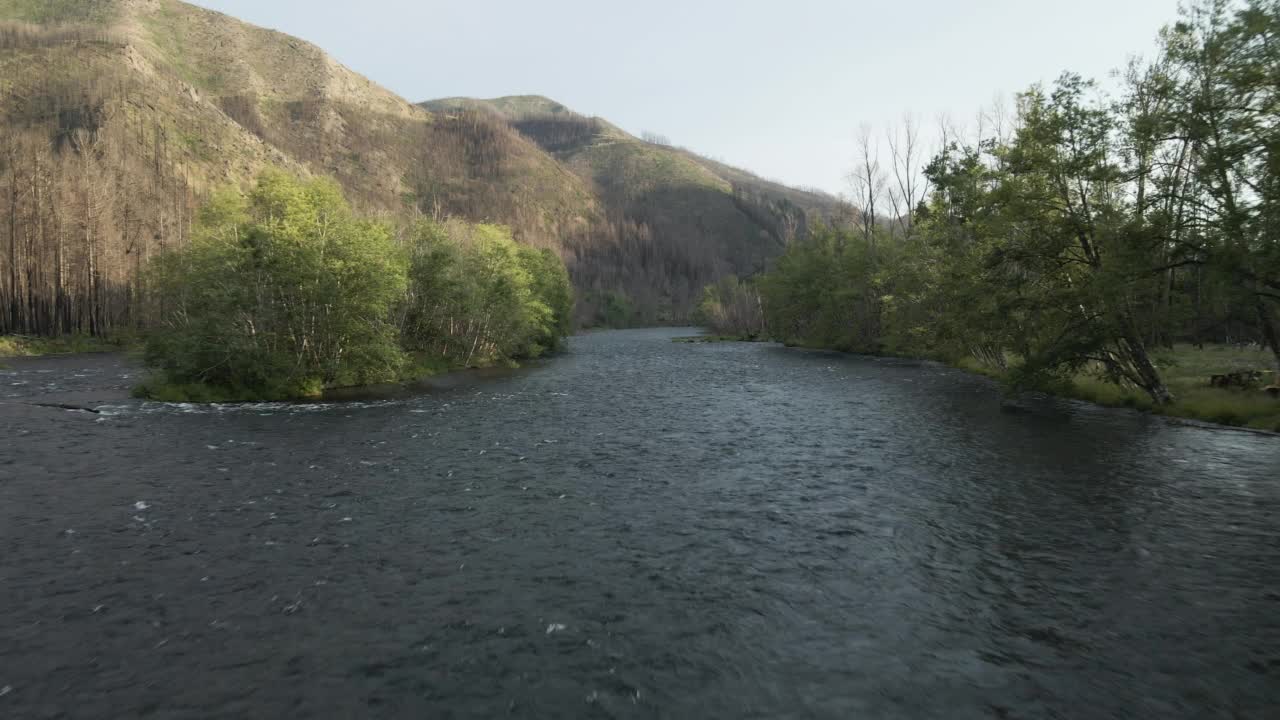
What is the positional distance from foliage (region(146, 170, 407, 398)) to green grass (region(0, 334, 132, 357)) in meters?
41.1

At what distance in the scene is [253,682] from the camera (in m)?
8.90

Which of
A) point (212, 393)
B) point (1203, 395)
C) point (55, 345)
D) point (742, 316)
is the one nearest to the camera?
point (1203, 395)

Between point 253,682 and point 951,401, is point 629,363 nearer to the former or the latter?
point 951,401

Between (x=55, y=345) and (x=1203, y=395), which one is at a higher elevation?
(x=1203, y=395)

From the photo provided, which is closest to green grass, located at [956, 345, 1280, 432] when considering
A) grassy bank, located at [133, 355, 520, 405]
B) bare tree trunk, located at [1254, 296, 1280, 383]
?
bare tree trunk, located at [1254, 296, 1280, 383]

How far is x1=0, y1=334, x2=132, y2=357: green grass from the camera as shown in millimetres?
65688

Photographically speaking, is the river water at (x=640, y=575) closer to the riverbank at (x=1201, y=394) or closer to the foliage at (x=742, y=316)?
the riverbank at (x=1201, y=394)

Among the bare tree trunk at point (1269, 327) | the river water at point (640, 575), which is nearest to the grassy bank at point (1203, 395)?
the bare tree trunk at point (1269, 327)

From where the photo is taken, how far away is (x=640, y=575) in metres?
12.8

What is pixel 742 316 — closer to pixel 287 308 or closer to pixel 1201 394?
pixel 1201 394

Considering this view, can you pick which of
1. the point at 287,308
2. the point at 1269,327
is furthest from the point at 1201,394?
the point at 287,308

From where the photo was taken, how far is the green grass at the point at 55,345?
65688 millimetres

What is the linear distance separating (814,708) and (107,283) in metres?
105

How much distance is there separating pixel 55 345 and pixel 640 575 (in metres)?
88.7
